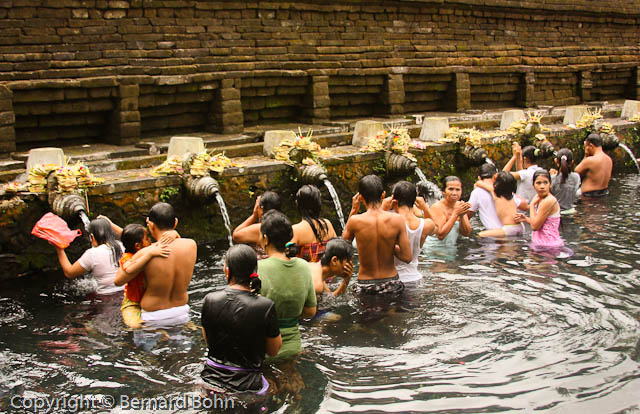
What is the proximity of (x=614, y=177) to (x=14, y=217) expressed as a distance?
12092 millimetres

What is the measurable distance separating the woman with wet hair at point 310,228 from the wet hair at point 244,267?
234 centimetres

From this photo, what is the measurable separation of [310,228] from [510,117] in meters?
9.08

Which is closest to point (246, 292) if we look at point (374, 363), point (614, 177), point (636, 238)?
point (374, 363)

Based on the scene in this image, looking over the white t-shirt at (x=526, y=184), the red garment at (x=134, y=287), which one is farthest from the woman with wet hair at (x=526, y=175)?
the red garment at (x=134, y=287)

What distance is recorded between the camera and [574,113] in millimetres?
16406

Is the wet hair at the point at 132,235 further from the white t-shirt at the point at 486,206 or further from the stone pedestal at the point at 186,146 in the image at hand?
the white t-shirt at the point at 486,206

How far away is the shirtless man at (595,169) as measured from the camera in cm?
1272

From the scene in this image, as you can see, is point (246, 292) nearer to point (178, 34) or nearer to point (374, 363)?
point (374, 363)

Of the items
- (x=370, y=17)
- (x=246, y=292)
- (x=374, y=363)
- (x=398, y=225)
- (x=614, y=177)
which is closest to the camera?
(x=246, y=292)

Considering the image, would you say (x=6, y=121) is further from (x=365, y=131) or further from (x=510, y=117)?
(x=510, y=117)

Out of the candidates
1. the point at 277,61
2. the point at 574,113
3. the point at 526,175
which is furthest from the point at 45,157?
the point at 574,113

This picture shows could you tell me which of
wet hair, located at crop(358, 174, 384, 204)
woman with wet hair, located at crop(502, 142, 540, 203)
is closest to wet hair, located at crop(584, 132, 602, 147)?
woman with wet hair, located at crop(502, 142, 540, 203)

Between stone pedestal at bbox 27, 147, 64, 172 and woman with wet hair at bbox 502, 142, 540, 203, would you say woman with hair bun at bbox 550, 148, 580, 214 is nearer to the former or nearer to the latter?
woman with wet hair at bbox 502, 142, 540, 203

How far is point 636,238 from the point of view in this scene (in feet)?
33.1
